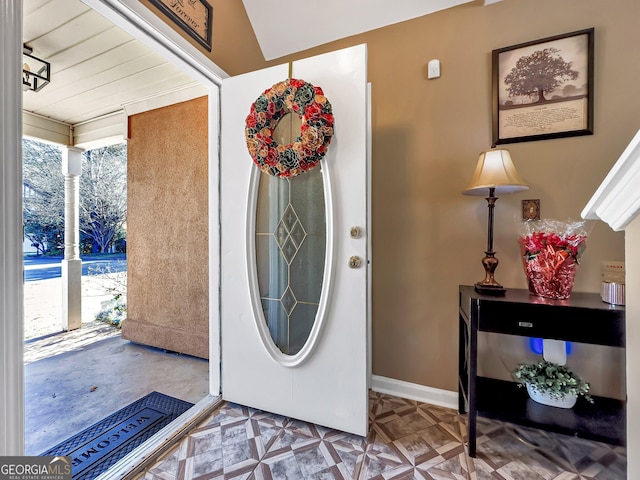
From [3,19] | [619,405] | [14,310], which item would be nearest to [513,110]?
[619,405]

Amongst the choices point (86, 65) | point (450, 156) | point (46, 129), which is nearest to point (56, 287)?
point (46, 129)

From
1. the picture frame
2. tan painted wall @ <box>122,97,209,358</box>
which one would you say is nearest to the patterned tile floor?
tan painted wall @ <box>122,97,209,358</box>

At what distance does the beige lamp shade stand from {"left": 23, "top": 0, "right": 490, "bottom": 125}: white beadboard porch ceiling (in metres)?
0.99

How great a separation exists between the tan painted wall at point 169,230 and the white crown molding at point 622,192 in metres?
2.50

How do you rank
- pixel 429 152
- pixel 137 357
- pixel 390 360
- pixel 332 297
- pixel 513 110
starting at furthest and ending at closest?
pixel 137 357, pixel 390 360, pixel 429 152, pixel 513 110, pixel 332 297

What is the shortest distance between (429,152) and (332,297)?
111cm

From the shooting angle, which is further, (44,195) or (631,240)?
(44,195)

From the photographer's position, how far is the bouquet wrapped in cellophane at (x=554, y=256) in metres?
1.36

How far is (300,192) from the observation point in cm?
164

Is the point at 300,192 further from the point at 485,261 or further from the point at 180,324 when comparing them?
the point at 180,324

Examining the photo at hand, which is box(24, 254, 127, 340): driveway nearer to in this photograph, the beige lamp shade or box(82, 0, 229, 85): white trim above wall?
box(82, 0, 229, 85): white trim above wall

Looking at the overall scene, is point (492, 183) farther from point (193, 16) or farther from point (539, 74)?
point (193, 16)

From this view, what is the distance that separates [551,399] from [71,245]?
4.53 meters

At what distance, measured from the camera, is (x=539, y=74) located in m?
1.60
